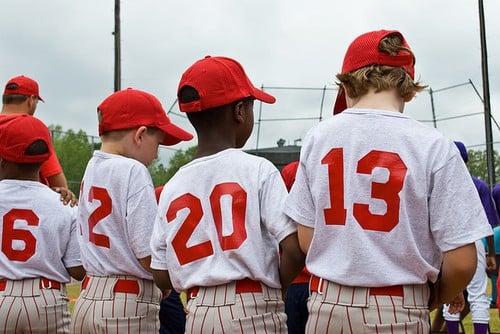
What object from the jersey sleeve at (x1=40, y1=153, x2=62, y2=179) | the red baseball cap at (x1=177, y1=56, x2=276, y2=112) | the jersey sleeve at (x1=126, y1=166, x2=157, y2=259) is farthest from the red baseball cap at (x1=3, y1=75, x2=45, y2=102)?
the red baseball cap at (x1=177, y1=56, x2=276, y2=112)

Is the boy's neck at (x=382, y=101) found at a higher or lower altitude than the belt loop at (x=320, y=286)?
higher

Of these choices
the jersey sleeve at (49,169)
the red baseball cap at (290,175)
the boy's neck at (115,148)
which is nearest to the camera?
the boy's neck at (115,148)

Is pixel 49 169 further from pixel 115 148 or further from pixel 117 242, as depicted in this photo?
pixel 117 242

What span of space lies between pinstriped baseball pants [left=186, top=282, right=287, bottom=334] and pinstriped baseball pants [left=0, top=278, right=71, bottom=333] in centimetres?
141

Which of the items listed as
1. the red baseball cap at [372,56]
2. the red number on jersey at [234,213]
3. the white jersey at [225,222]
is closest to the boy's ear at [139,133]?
the white jersey at [225,222]

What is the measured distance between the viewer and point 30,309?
428cm

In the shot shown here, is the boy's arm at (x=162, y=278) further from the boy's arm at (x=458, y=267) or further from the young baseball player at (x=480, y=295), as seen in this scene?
the young baseball player at (x=480, y=295)

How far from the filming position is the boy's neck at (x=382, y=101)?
293 centimetres

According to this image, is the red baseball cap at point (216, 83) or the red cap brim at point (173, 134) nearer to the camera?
the red baseball cap at point (216, 83)

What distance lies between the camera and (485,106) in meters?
17.6

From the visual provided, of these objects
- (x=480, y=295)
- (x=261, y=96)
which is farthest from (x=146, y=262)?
(x=480, y=295)

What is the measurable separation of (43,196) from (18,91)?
1600 millimetres

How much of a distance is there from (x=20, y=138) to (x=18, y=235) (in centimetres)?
55

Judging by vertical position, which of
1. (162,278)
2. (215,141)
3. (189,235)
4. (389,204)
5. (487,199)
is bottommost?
(487,199)
